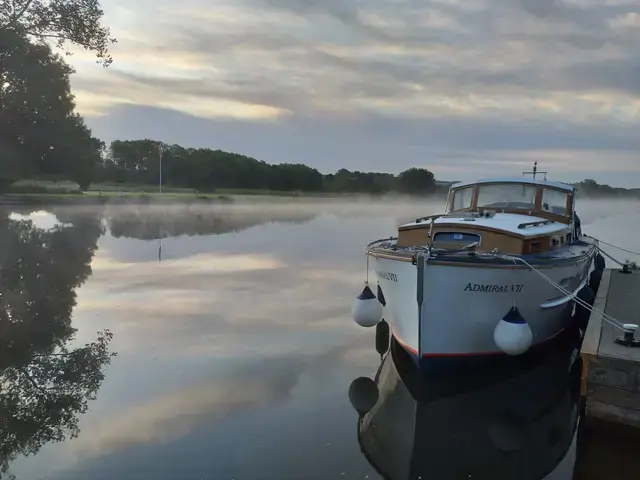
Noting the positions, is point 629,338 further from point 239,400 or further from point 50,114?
point 50,114

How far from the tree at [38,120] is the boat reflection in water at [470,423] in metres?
29.6

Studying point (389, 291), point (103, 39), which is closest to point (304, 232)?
point (103, 39)

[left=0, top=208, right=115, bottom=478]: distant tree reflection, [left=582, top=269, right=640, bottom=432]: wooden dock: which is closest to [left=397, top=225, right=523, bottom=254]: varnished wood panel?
[left=582, top=269, right=640, bottom=432]: wooden dock

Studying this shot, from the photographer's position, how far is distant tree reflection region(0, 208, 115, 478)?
6.52 meters

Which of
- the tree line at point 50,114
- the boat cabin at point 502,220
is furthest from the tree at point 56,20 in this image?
the boat cabin at point 502,220

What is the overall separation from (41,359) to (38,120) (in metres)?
43.0

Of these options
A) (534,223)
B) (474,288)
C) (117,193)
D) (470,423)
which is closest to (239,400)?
(470,423)

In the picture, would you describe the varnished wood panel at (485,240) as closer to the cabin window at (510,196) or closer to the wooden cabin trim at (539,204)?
the wooden cabin trim at (539,204)

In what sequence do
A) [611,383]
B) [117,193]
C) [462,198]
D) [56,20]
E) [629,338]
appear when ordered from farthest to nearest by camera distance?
[117,193] < [56,20] < [462,198] < [629,338] < [611,383]

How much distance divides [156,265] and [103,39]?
51.9 ft

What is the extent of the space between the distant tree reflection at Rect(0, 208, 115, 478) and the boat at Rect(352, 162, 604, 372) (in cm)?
440

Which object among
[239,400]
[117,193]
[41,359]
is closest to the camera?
[239,400]

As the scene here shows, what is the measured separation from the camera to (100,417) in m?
6.89

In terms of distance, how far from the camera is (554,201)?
1245 cm
